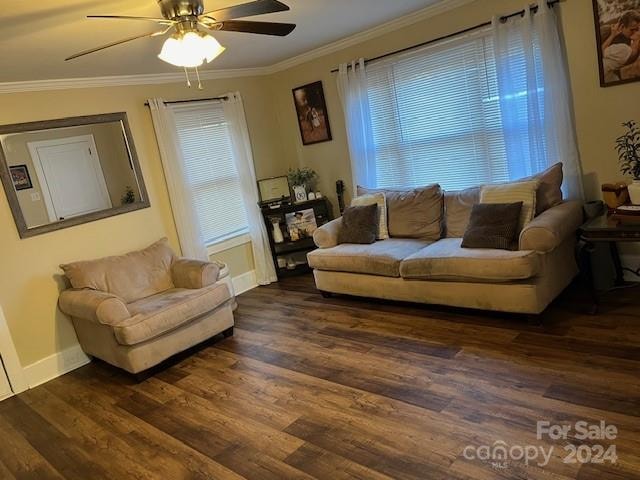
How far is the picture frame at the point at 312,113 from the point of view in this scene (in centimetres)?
506

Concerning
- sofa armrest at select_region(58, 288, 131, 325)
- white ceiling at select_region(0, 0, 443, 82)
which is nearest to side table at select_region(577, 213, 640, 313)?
white ceiling at select_region(0, 0, 443, 82)

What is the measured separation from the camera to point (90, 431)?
113 inches

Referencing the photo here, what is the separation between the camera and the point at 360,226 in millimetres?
4242

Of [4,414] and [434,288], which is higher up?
[434,288]

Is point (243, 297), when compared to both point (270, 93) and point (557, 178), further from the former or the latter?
point (557, 178)

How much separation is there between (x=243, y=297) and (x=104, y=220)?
1.59 m

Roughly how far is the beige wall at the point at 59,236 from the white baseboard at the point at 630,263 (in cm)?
387

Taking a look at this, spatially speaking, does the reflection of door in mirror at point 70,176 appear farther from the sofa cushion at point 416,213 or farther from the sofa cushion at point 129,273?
the sofa cushion at point 416,213

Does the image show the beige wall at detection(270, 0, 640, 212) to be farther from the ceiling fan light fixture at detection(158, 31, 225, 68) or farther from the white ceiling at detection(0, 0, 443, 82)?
the ceiling fan light fixture at detection(158, 31, 225, 68)

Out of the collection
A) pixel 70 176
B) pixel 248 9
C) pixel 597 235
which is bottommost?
pixel 597 235

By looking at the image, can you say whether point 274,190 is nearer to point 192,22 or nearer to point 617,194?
point 192,22

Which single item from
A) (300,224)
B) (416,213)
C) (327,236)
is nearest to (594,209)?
(416,213)

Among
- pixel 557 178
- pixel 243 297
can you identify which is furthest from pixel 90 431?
pixel 557 178

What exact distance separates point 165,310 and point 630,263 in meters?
3.46
